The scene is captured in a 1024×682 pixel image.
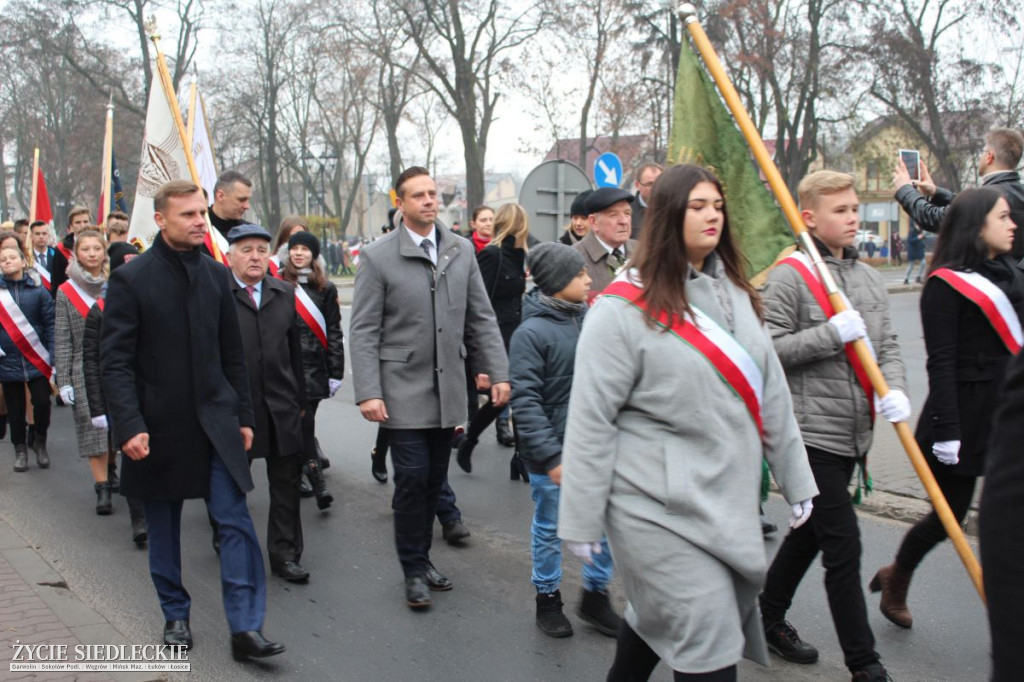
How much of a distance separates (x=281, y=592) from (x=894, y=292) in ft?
84.1

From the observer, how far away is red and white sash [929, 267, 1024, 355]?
4172 millimetres

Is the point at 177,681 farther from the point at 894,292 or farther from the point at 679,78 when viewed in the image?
the point at 894,292

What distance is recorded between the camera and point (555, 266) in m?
4.25

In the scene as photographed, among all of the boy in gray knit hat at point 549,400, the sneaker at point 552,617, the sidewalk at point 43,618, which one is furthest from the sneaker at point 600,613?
the sidewalk at point 43,618

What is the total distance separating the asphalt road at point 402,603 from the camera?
164 inches

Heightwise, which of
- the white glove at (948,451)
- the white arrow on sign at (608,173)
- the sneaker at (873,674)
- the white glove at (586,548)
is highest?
the white arrow on sign at (608,173)

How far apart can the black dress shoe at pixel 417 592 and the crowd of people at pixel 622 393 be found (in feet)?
0.04

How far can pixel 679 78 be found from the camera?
13.3 ft

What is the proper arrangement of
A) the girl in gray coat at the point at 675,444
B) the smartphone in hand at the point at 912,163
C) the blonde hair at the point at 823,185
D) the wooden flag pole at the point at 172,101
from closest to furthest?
the girl in gray coat at the point at 675,444 < the blonde hair at the point at 823,185 < the smartphone in hand at the point at 912,163 < the wooden flag pole at the point at 172,101

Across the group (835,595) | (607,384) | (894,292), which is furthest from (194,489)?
(894,292)

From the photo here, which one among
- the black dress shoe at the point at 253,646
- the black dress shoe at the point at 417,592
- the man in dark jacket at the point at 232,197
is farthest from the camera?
the man in dark jacket at the point at 232,197

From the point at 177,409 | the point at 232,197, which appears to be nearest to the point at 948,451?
the point at 177,409

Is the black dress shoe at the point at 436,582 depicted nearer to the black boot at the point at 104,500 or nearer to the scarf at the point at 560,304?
the scarf at the point at 560,304

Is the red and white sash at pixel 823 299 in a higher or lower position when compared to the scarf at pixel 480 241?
lower
